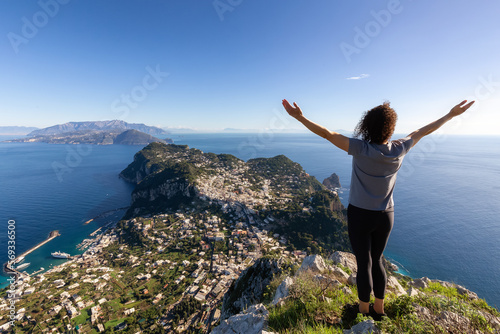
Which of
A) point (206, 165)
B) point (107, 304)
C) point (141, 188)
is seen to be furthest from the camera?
point (206, 165)

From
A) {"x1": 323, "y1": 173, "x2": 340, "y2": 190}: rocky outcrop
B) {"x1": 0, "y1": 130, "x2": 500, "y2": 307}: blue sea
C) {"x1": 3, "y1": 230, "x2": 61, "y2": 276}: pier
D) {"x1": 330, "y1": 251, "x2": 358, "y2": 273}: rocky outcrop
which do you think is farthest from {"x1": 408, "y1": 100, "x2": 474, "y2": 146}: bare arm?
{"x1": 323, "y1": 173, "x2": 340, "y2": 190}: rocky outcrop

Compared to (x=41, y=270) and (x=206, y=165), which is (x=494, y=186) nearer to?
(x=206, y=165)

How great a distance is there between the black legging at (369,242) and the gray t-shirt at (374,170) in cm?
10

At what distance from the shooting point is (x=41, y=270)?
28.2 meters

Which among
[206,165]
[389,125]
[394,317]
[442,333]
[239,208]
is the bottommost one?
[239,208]

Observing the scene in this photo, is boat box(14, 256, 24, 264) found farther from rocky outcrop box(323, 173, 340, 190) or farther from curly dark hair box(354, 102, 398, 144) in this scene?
rocky outcrop box(323, 173, 340, 190)

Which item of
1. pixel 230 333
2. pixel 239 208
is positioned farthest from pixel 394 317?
pixel 239 208

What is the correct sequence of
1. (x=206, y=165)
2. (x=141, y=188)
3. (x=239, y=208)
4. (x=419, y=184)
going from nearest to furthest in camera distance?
(x=239, y=208) < (x=141, y=188) < (x=419, y=184) < (x=206, y=165)

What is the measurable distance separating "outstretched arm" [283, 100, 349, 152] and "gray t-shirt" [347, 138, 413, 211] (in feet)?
0.31

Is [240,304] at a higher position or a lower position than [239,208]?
higher

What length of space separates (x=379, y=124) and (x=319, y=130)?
2.05ft

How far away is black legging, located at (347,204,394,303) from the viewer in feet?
6.31

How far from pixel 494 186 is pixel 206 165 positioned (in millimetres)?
95202

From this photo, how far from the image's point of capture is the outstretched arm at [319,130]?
173 centimetres
